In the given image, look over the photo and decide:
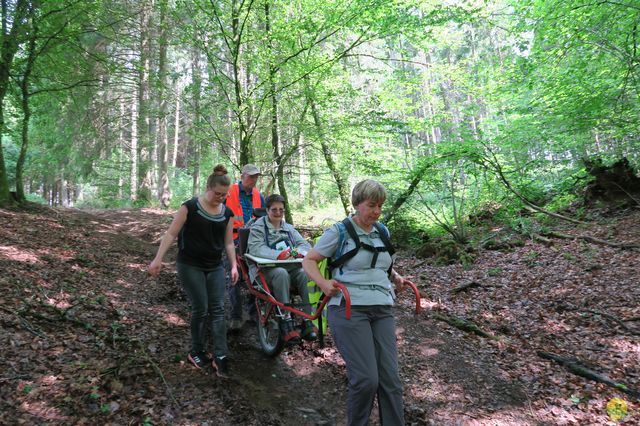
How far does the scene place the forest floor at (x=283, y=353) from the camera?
3.33 m

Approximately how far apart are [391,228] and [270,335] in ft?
25.8

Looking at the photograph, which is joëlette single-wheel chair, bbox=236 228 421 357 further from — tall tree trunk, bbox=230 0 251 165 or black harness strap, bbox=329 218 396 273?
tall tree trunk, bbox=230 0 251 165

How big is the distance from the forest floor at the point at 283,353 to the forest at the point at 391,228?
27 millimetres

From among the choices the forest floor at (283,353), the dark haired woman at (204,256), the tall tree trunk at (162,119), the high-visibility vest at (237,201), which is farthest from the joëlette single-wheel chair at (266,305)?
the tall tree trunk at (162,119)

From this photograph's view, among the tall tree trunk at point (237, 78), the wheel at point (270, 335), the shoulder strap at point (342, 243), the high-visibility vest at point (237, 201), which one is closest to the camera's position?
the shoulder strap at point (342, 243)

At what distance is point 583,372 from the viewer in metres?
4.43

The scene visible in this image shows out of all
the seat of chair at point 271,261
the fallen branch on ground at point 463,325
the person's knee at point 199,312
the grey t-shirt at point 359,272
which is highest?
the grey t-shirt at point 359,272

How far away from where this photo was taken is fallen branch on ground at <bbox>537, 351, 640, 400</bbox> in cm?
406

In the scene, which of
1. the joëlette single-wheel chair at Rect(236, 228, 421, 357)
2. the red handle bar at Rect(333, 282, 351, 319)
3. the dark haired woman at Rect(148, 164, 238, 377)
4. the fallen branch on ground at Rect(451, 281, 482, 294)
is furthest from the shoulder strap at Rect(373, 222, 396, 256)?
the fallen branch on ground at Rect(451, 281, 482, 294)

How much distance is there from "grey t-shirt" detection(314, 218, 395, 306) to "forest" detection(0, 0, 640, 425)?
164 centimetres

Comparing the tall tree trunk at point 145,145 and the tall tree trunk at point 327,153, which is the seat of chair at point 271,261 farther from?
the tall tree trunk at point 145,145

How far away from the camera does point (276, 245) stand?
4.86m

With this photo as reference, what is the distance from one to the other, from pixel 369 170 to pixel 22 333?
28.3 ft

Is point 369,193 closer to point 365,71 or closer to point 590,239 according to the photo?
point 590,239
